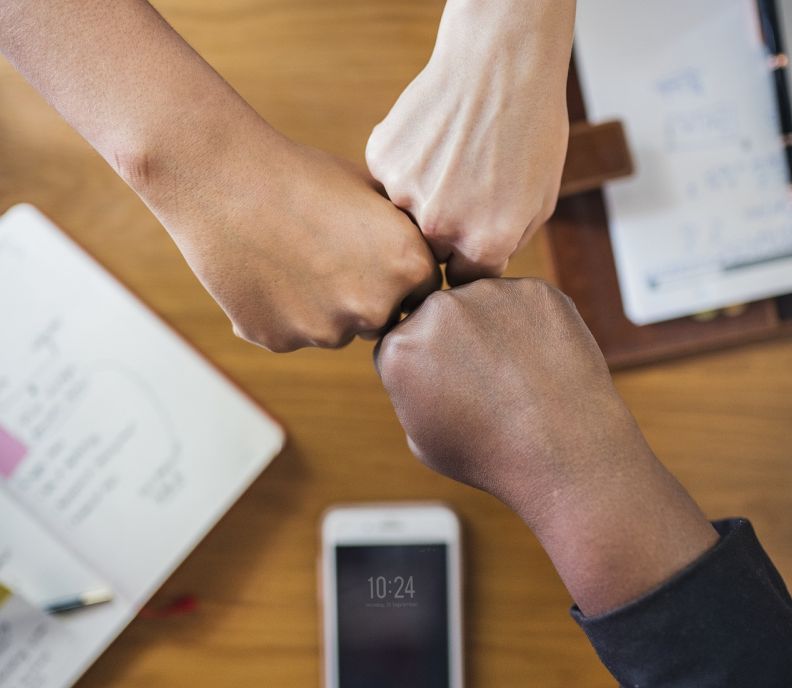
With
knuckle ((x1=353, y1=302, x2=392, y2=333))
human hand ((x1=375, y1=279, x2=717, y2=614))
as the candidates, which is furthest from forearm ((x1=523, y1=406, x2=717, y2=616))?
knuckle ((x1=353, y1=302, x2=392, y2=333))

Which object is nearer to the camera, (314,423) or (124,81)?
(124,81)

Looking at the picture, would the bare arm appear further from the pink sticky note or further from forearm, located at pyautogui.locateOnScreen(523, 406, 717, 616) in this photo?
the pink sticky note

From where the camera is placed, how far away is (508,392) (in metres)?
0.33

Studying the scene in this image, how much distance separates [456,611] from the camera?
1.65 ft

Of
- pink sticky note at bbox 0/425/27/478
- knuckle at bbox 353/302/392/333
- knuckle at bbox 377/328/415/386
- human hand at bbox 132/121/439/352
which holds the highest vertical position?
human hand at bbox 132/121/439/352

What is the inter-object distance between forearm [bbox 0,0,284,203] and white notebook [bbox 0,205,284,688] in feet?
0.62

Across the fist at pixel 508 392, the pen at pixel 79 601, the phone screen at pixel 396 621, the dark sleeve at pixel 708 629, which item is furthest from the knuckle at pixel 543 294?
the pen at pixel 79 601

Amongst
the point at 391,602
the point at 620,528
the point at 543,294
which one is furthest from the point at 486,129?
the point at 391,602

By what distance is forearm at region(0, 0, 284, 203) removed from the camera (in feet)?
1.15

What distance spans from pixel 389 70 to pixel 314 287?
0.78 feet

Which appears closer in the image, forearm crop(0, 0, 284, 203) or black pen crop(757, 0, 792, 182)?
forearm crop(0, 0, 284, 203)

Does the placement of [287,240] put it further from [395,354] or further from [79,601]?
[79,601]

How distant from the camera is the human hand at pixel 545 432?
0.30 metres

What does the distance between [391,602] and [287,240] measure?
27 centimetres
